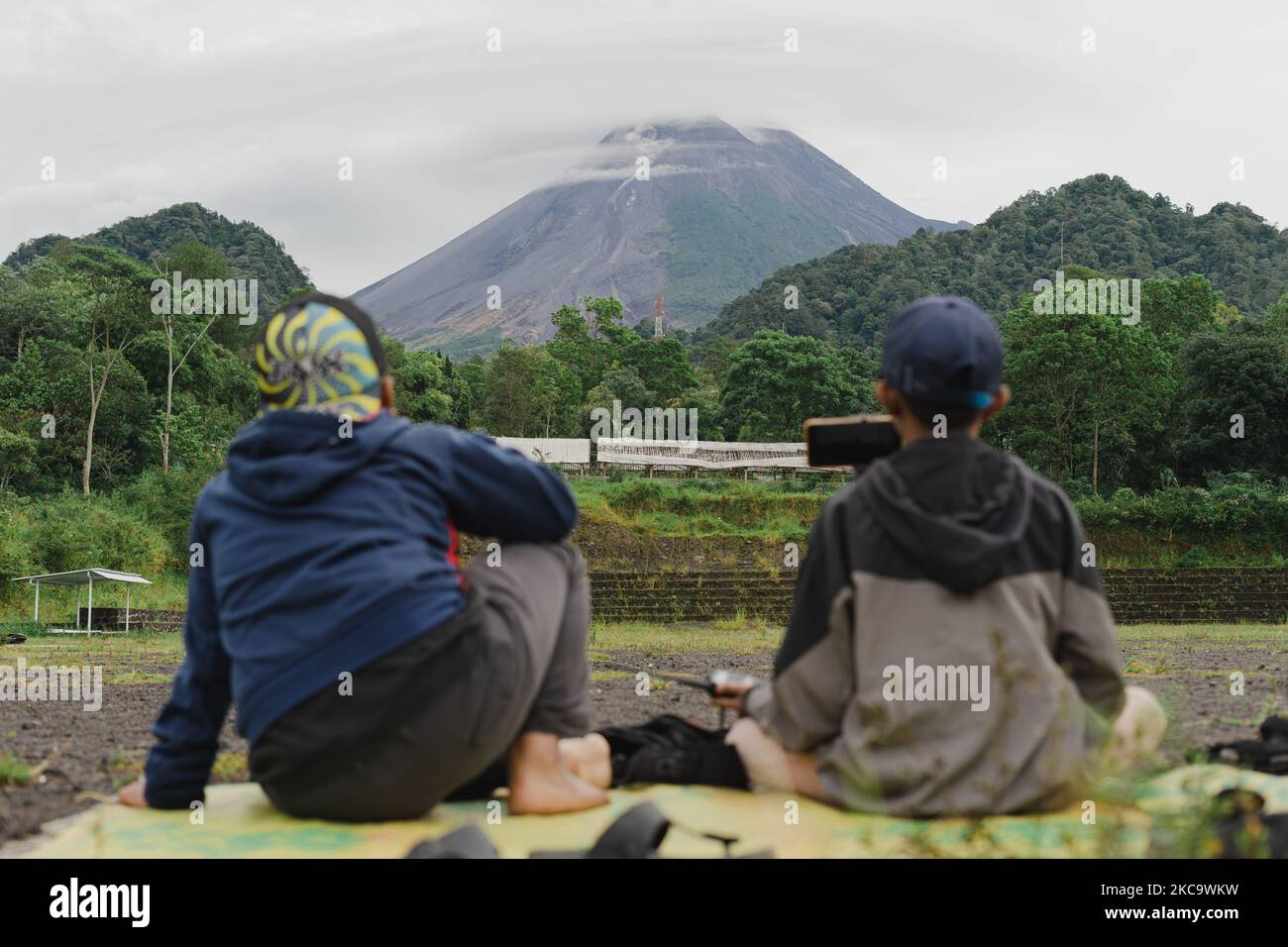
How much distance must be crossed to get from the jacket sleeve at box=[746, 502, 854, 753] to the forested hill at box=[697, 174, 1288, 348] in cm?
8064

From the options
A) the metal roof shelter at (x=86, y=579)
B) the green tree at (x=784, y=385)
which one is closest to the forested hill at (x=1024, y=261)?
the green tree at (x=784, y=385)

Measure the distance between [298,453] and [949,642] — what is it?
4.59 ft

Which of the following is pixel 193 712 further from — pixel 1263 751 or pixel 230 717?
pixel 230 717

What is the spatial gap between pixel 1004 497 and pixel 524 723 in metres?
1.15

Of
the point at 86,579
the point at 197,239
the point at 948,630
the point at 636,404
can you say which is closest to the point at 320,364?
the point at 948,630

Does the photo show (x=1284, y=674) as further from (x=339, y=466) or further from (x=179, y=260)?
(x=179, y=260)

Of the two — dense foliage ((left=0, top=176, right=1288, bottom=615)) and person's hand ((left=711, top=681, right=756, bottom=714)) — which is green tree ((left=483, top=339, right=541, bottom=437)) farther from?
person's hand ((left=711, top=681, right=756, bottom=714))

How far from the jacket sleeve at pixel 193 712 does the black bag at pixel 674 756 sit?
95cm

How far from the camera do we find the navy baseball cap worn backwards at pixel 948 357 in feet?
8.87

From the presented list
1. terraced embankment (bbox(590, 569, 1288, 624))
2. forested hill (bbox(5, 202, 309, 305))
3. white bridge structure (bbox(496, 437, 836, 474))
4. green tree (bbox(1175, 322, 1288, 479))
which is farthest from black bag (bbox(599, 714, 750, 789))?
forested hill (bbox(5, 202, 309, 305))

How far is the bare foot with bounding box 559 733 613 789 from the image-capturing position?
303 cm

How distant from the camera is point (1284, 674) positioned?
7.96 m

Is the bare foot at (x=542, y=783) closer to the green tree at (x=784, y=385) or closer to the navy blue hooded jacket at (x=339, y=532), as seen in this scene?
the navy blue hooded jacket at (x=339, y=532)
